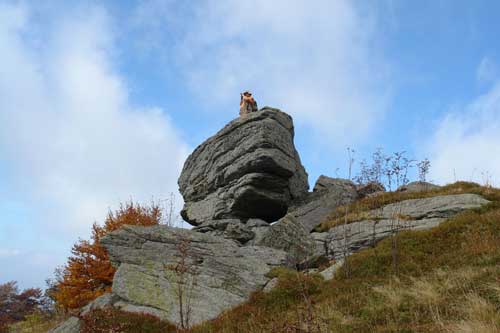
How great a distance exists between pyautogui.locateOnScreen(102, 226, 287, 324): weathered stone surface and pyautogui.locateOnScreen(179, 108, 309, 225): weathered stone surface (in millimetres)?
4202

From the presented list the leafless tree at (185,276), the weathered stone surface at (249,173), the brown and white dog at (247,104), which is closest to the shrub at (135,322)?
the leafless tree at (185,276)

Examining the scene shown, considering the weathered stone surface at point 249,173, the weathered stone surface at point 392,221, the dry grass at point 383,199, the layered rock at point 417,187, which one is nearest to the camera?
the weathered stone surface at point 392,221

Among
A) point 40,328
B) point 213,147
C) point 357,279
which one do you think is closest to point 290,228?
point 357,279

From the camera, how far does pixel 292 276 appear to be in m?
15.1

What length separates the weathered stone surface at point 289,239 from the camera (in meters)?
19.3

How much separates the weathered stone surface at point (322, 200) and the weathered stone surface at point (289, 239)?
1941 mm

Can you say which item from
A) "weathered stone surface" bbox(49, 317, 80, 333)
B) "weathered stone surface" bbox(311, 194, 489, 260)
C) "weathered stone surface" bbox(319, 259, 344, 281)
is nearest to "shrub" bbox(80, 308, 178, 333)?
"weathered stone surface" bbox(49, 317, 80, 333)

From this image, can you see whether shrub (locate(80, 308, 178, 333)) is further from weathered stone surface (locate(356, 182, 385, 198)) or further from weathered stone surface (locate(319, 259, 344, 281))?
weathered stone surface (locate(356, 182, 385, 198))

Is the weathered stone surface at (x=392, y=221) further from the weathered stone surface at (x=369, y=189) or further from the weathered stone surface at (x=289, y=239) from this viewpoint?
the weathered stone surface at (x=369, y=189)

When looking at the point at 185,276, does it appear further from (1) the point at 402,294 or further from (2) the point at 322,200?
(2) the point at 322,200

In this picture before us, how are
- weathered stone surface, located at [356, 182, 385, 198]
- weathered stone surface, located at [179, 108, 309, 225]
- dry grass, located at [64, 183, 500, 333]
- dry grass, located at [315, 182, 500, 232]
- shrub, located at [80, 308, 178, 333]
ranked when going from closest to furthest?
dry grass, located at [64, 183, 500, 333] → shrub, located at [80, 308, 178, 333] → dry grass, located at [315, 182, 500, 232] → weathered stone surface, located at [179, 108, 309, 225] → weathered stone surface, located at [356, 182, 385, 198]

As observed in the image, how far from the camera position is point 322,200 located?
24844 millimetres

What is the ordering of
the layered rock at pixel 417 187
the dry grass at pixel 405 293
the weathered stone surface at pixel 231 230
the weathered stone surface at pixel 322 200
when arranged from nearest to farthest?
the dry grass at pixel 405 293 → the weathered stone surface at pixel 231 230 → the weathered stone surface at pixel 322 200 → the layered rock at pixel 417 187

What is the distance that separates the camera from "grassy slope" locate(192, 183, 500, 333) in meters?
8.40
